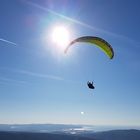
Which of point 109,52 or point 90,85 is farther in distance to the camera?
point 90,85

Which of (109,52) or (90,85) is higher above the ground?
(109,52)

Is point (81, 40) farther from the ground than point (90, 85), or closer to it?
farther from the ground

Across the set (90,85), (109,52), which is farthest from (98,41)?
(90,85)

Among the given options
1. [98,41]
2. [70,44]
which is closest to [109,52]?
[98,41]

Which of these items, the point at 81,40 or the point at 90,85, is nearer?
the point at 81,40

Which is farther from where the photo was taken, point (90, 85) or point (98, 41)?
point (90, 85)

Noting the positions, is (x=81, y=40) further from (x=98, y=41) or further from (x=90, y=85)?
(x=90, y=85)

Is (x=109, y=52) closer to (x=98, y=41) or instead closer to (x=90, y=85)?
(x=98, y=41)
